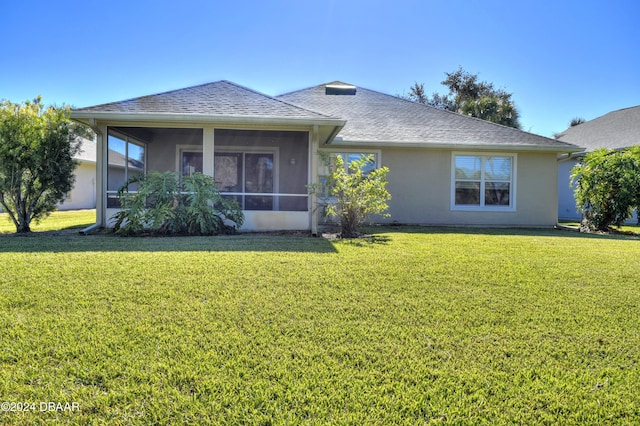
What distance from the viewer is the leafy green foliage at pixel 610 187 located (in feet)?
33.1

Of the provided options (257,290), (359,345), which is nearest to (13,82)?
(257,290)

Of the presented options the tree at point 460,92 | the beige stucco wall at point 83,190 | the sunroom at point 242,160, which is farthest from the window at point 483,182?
the beige stucco wall at point 83,190

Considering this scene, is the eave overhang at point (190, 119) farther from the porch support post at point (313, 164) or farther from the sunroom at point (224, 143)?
the porch support post at point (313, 164)

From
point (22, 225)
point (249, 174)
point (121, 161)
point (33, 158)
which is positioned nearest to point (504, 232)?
point (249, 174)

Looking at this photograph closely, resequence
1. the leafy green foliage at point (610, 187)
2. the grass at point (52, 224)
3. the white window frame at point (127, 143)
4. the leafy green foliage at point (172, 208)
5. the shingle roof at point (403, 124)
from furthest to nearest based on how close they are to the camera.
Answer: the shingle roof at point (403, 124), the leafy green foliage at point (610, 187), the white window frame at point (127, 143), the grass at point (52, 224), the leafy green foliage at point (172, 208)

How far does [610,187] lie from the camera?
408 inches

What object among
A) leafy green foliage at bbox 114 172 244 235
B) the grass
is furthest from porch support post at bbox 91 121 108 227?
the grass

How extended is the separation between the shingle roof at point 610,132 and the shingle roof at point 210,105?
15.3 m

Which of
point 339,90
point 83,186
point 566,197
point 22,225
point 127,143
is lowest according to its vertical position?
point 22,225

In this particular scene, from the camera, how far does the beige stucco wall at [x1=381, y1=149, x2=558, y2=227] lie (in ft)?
36.2

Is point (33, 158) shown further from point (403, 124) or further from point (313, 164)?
point (403, 124)

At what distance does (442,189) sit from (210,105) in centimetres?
702

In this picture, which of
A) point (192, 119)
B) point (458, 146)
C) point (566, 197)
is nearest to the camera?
point (192, 119)

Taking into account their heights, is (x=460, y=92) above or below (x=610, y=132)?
above
